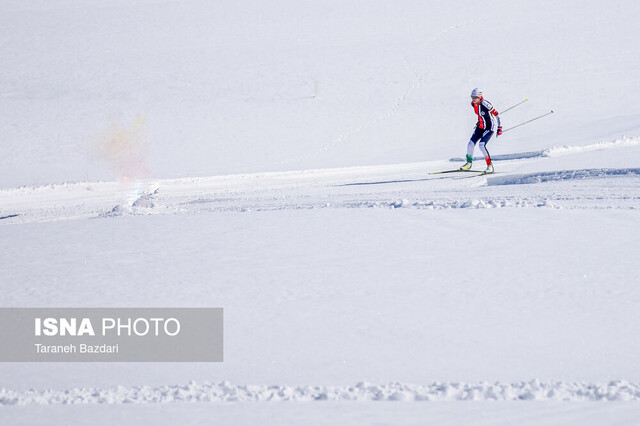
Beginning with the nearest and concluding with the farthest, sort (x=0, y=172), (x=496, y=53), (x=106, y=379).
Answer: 1. (x=106, y=379)
2. (x=0, y=172)
3. (x=496, y=53)

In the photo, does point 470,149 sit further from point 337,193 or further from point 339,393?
point 339,393

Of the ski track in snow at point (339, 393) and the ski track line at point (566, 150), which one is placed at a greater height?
the ski track line at point (566, 150)

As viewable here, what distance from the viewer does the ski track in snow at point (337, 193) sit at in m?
11.0

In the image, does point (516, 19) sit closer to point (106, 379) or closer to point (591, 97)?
point (591, 97)

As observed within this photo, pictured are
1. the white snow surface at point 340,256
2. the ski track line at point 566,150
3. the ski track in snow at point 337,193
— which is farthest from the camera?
the ski track line at point 566,150

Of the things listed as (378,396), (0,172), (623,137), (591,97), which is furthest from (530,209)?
(591,97)

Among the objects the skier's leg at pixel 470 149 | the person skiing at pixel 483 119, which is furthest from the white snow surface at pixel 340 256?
the person skiing at pixel 483 119

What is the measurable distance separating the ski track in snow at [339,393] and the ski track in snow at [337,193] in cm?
559

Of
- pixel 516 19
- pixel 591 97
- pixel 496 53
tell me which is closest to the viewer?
pixel 591 97

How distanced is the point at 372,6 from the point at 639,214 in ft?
148

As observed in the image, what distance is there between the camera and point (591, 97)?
31031 millimetres

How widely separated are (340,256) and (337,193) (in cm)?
590

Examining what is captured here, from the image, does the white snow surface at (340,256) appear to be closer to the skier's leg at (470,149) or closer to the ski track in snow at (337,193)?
the ski track in snow at (337,193)

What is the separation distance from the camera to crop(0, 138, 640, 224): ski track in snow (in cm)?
1097
